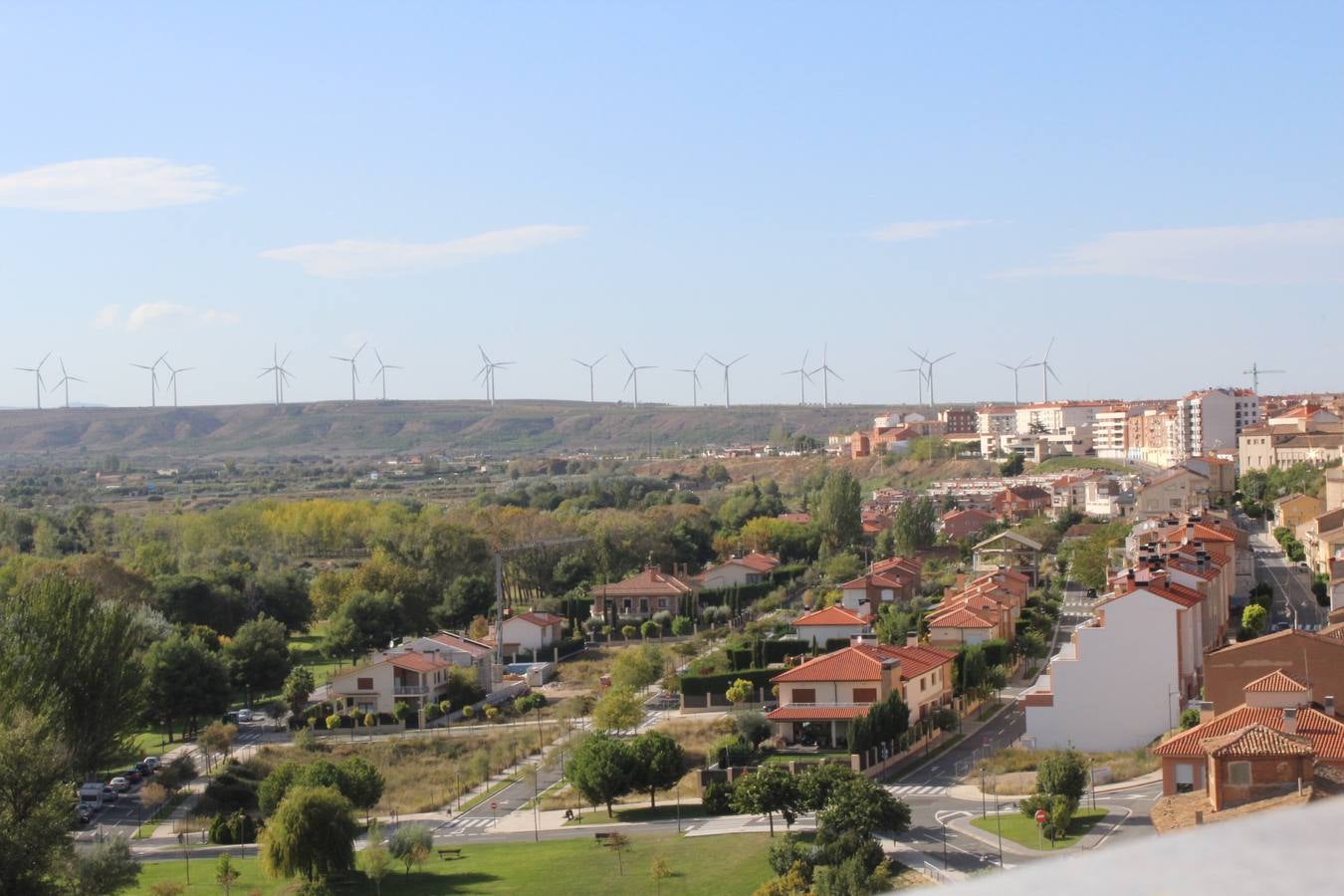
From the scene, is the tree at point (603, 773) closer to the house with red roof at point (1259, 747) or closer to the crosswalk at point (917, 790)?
the crosswalk at point (917, 790)

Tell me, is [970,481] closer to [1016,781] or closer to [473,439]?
[1016,781]

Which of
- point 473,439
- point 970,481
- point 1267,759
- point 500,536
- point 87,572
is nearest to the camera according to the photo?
point 1267,759

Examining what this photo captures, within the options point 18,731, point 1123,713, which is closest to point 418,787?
point 18,731

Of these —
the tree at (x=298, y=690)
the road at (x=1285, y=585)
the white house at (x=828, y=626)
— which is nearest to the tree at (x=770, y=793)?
the road at (x=1285, y=585)

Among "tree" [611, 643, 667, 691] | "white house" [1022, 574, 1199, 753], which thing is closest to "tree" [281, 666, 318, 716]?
"tree" [611, 643, 667, 691]

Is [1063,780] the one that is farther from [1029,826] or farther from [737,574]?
[737,574]

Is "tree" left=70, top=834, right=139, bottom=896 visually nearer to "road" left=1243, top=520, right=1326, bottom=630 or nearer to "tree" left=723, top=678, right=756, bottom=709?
"tree" left=723, top=678, right=756, bottom=709
